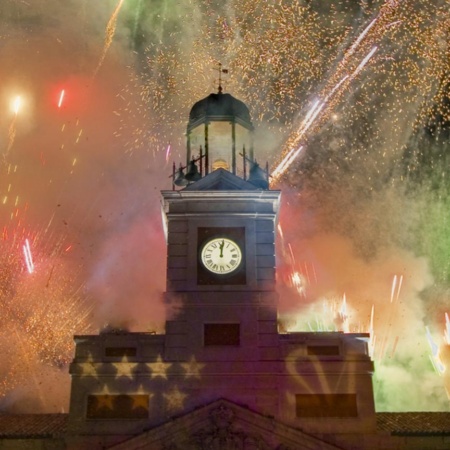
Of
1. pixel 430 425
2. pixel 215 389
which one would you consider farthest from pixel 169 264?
pixel 430 425

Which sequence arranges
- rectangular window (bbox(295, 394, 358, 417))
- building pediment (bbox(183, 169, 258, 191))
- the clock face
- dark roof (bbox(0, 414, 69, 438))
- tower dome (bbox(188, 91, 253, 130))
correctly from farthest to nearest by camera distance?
1. tower dome (bbox(188, 91, 253, 130))
2. building pediment (bbox(183, 169, 258, 191))
3. the clock face
4. dark roof (bbox(0, 414, 69, 438))
5. rectangular window (bbox(295, 394, 358, 417))

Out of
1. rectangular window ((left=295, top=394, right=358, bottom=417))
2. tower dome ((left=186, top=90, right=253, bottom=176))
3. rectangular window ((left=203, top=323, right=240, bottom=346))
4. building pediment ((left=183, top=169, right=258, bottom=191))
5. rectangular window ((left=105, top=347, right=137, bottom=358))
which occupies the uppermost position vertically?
tower dome ((left=186, top=90, right=253, bottom=176))

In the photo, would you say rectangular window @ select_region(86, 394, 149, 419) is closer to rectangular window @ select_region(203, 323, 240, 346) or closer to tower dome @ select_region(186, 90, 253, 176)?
rectangular window @ select_region(203, 323, 240, 346)

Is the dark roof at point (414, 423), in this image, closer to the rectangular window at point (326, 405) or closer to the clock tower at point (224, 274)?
the rectangular window at point (326, 405)

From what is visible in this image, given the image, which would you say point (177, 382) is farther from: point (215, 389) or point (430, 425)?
point (430, 425)

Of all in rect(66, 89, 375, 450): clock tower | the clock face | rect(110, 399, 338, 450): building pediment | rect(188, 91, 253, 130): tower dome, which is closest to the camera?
rect(110, 399, 338, 450): building pediment

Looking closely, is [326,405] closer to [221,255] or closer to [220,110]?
[221,255]

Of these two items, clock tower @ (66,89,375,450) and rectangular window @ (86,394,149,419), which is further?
rectangular window @ (86,394,149,419)

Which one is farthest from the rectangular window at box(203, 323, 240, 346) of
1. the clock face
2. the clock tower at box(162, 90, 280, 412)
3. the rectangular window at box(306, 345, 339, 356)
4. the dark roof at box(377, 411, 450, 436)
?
the dark roof at box(377, 411, 450, 436)
